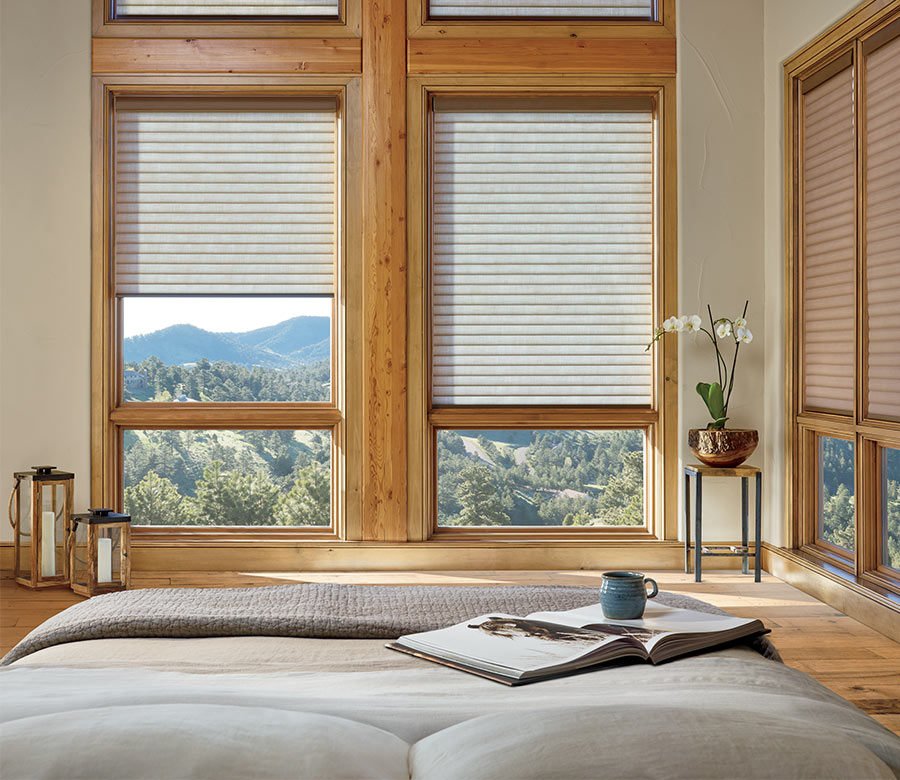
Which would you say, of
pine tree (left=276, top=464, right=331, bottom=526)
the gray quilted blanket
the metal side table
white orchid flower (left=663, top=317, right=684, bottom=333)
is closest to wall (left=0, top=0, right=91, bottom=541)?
pine tree (left=276, top=464, right=331, bottom=526)

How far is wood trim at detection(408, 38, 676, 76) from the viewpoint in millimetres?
4332

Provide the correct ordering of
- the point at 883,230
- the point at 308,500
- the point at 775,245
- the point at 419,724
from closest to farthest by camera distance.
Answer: the point at 419,724 → the point at 883,230 → the point at 775,245 → the point at 308,500

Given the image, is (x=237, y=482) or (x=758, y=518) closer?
(x=758, y=518)

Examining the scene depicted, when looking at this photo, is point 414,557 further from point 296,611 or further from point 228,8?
point 296,611

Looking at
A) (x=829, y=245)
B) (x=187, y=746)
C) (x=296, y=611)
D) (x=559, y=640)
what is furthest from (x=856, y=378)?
(x=187, y=746)

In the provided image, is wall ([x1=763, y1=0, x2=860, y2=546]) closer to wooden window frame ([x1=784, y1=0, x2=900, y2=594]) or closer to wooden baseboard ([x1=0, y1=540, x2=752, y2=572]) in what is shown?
wooden window frame ([x1=784, y1=0, x2=900, y2=594])

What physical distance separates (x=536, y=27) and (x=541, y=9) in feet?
0.37

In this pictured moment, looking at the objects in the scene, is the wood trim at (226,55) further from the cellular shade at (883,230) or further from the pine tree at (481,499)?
the cellular shade at (883,230)

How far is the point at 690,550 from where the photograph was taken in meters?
4.31

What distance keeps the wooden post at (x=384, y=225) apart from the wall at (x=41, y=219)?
1.34 meters

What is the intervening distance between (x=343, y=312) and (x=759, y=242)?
204cm

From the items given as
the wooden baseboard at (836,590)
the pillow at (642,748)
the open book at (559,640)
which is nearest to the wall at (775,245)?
the wooden baseboard at (836,590)

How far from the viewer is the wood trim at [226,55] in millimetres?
4301

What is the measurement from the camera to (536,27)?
435 cm
